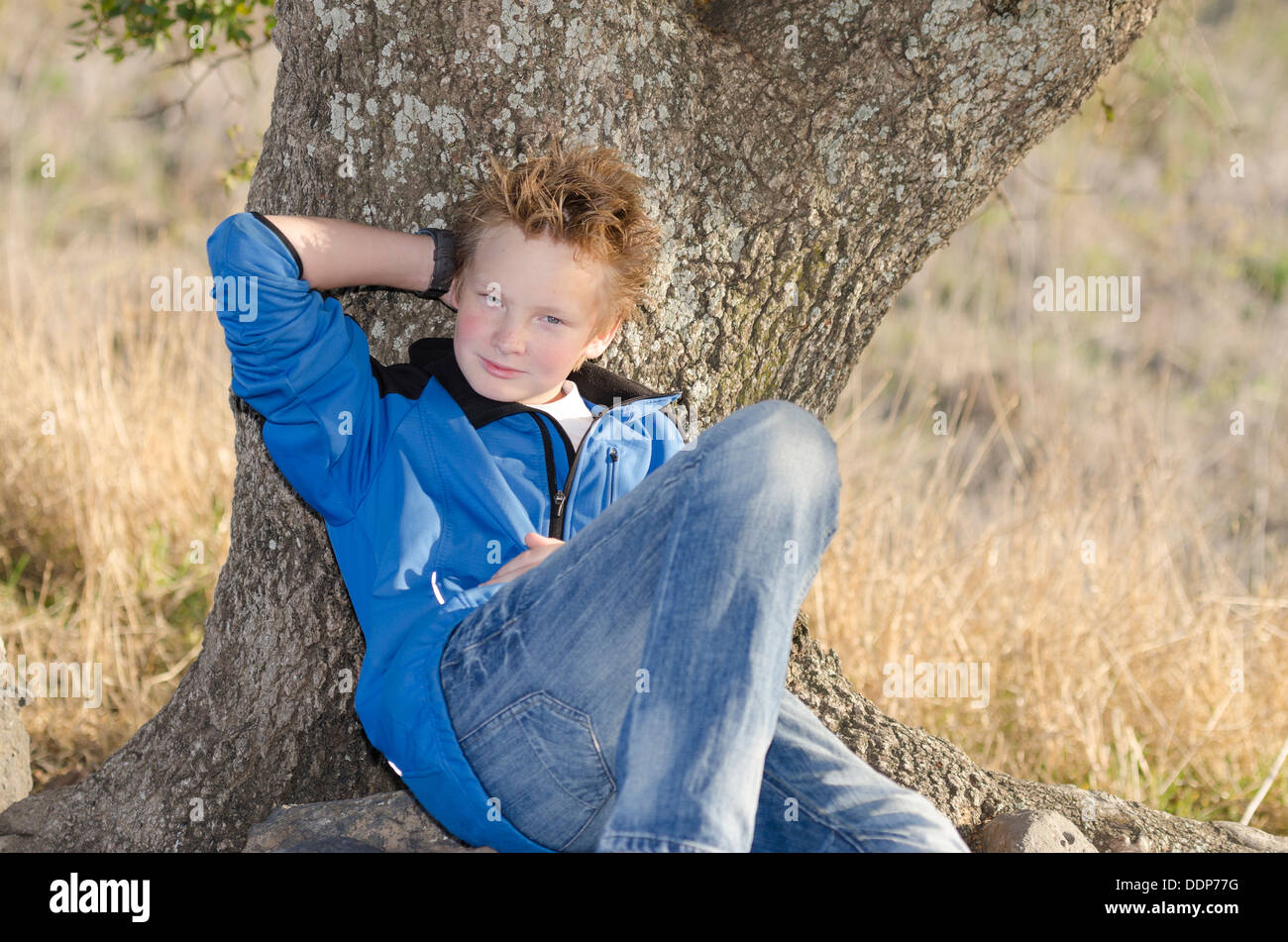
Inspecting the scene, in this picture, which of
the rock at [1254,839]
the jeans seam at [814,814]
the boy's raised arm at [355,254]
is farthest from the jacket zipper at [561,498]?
the rock at [1254,839]

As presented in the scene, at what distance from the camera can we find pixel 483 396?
193 cm

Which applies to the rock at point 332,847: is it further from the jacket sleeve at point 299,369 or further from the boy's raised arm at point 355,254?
the boy's raised arm at point 355,254

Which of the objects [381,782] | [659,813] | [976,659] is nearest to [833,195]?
[659,813]

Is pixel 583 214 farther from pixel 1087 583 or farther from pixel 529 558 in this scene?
pixel 1087 583

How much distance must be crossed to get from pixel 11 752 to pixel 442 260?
148 cm

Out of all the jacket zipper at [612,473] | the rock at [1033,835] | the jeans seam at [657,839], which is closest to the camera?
the jeans seam at [657,839]

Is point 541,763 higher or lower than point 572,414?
lower

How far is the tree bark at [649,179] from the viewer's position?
206 centimetres

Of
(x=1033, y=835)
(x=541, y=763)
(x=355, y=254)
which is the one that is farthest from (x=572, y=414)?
(x=1033, y=835)

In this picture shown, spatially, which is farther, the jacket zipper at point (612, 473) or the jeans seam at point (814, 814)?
the jacket zipper at point (612, 473)

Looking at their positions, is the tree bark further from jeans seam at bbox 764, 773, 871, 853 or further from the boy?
jeans seam at bbox 764, 773, 871, 853

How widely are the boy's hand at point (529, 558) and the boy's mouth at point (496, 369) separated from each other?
269mm
